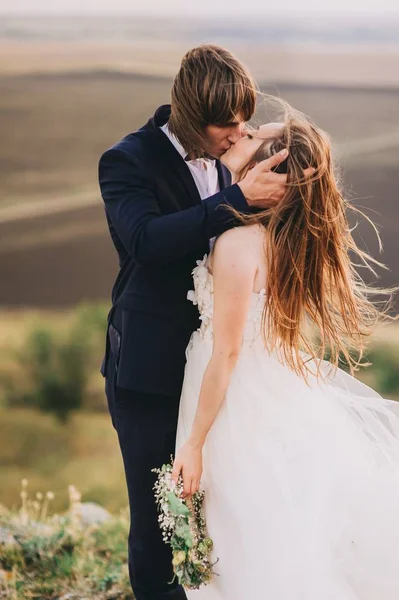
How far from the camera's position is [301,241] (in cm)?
178

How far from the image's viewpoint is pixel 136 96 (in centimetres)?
357

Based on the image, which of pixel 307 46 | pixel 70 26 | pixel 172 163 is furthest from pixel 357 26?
pixel 172 163

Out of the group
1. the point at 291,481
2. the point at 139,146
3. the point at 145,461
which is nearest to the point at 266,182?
the point at 139,146

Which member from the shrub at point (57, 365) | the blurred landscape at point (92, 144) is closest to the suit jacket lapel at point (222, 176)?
the blurred landscape at point (92, 144)

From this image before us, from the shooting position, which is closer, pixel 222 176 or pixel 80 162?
pixel 222 176

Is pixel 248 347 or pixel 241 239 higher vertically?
pixel 241 239

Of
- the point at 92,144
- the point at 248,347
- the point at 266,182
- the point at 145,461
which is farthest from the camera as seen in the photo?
the point at 92,144

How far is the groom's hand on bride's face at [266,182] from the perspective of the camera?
1.74 metres

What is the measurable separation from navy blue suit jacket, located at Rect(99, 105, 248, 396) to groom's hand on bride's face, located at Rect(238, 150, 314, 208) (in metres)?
0.17

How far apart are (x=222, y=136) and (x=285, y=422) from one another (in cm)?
67

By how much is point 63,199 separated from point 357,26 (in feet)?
4.96

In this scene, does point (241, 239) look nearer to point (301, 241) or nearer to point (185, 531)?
point (301, 241)

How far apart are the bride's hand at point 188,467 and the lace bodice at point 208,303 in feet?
0.91

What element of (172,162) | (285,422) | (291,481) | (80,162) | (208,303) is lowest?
(291,481)
